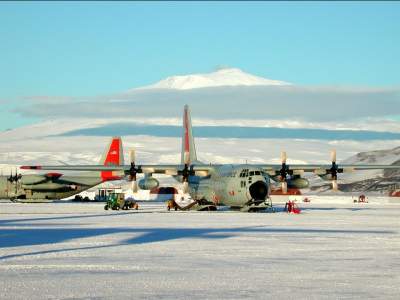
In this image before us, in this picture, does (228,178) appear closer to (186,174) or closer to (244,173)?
(244,173)

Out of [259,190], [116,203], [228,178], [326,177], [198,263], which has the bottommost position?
[198,263]

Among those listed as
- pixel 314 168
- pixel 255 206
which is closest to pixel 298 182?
pixel 314 168

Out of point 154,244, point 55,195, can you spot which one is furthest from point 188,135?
point 154,244

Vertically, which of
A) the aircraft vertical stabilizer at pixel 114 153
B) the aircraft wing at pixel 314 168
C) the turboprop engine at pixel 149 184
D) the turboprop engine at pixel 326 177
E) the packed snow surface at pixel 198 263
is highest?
the aircraft vertical stabilizer at pixel 114 153

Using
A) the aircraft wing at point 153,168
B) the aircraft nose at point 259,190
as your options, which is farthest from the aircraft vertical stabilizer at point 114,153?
the aircraft nose at point 259,190

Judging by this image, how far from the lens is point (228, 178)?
65.5 meters

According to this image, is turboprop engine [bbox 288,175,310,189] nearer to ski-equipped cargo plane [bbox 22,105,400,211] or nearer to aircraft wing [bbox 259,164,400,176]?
ski-equipped cargo plane [bbox 22,105,400,211]

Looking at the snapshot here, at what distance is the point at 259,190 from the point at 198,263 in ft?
129

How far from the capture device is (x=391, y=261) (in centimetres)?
2542

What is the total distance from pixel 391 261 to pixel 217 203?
43334 millimetres

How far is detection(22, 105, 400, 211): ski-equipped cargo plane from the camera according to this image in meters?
63.8

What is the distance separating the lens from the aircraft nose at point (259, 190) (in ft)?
207

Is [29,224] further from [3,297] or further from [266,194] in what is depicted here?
[3,297]

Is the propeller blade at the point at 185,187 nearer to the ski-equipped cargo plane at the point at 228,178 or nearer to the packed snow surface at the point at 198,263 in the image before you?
the ski-equipped cargo plane at the point at 228,178
